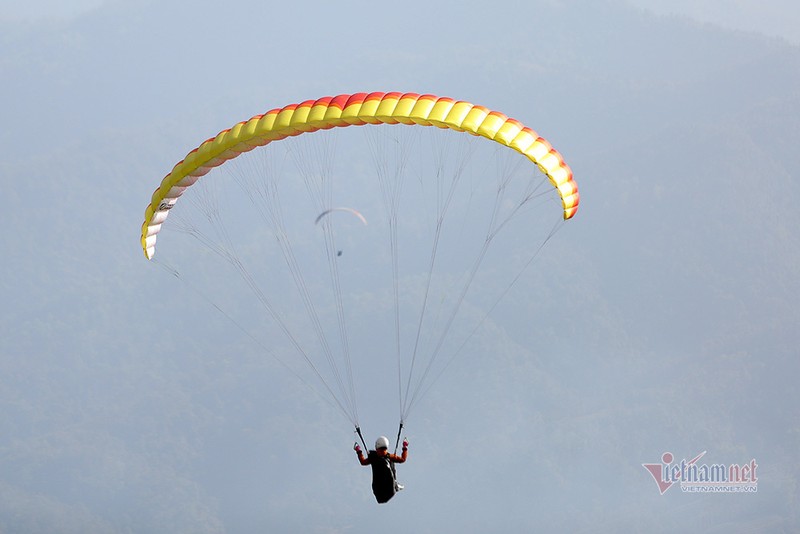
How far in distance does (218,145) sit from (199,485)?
176 m

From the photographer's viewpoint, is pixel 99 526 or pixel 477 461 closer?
pixel 99 526

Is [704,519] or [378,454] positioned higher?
[704,519]

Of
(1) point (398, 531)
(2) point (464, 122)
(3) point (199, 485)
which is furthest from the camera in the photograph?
(3) point (199, 485)

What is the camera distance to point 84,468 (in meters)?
199

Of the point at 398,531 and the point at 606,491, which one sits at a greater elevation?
the point at 606,491

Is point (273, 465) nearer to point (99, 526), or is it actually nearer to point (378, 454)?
point (99, 526)

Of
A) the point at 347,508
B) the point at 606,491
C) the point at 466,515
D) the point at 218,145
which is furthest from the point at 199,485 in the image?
the point at 218,145

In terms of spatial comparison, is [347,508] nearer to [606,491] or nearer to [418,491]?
[418,491]

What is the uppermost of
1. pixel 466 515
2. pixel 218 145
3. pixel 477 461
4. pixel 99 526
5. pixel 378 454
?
pixel 477 461

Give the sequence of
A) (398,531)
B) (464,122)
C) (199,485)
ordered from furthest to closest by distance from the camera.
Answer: (199,485) → (398,531) → (464,122)

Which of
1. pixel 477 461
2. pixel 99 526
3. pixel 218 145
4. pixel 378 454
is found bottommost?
pixel 378 454

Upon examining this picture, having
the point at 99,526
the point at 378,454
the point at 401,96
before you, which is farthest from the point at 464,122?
the point at 99,526

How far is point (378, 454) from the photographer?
24078 millimetres

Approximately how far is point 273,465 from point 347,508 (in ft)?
66.0
